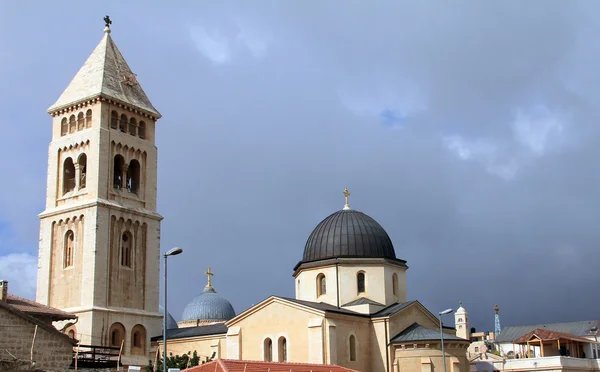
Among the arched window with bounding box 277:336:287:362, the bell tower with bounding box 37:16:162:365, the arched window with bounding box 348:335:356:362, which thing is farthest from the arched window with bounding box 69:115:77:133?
the arched window with bounding box 348:335:356:362

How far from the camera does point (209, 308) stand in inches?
3103

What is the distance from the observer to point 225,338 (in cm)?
5228

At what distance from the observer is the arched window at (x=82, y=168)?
52.9m

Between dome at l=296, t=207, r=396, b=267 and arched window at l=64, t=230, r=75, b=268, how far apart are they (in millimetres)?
15357

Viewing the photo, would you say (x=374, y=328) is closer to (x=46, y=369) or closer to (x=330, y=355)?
(x=330, y=355)

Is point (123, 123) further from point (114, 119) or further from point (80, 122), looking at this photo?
point (80, 122)

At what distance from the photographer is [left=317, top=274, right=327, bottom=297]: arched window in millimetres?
53281

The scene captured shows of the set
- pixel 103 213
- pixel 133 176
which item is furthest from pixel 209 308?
pixel 103 213

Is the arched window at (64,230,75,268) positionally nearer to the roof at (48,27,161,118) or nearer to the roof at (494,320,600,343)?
the roof at (48,27,161,118)

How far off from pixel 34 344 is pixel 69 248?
24.3 metres

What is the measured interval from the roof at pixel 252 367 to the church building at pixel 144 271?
19.5 ft

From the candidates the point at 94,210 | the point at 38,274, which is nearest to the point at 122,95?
the point at 94,210

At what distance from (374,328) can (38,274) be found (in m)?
22.5

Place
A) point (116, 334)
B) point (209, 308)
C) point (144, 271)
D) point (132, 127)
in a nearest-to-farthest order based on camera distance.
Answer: point (116, 334) < point (144, 271) < point (132, 127) < point (209, 308)
